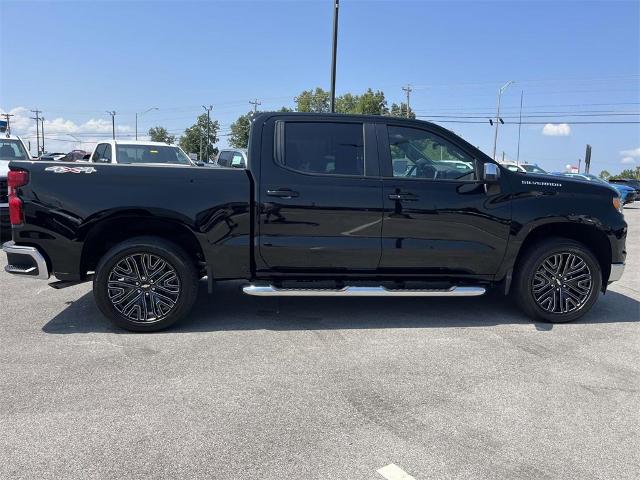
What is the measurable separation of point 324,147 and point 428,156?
3.35ft

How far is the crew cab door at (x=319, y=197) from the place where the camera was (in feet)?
15.2

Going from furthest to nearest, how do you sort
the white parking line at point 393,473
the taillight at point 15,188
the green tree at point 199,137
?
Result: the green tree at point 199,137 < the taillight at point 15,188 < the white parking line at point 393,473

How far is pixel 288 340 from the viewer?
Result: 450 centimetres

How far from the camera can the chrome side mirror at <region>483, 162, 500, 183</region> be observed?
4.73m

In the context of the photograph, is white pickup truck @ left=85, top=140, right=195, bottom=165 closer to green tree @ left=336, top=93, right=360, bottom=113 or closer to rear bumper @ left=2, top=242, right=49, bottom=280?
rear bumper @ left=2, top=242, right=49, bottom=280

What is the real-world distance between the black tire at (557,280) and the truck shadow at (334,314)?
0.65ft

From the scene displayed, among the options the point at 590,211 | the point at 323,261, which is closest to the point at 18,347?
the point at 323,261

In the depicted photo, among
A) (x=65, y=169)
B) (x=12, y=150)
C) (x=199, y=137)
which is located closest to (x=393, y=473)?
(x=65, y=169)

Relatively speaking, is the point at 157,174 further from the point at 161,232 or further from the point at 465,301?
the point at 465,301

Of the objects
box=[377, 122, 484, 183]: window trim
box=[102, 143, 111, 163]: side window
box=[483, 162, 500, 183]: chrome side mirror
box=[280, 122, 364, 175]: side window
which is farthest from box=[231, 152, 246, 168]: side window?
box=[102, 143, 111, 163]: side window

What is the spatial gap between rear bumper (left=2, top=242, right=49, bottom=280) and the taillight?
24 cm

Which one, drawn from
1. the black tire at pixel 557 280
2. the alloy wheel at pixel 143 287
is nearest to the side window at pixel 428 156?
the black tire at pixel 557 280

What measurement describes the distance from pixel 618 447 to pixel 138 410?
2.86m

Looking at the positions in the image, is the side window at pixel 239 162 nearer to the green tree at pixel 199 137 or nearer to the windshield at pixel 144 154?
the windshield at pixel 144 154
